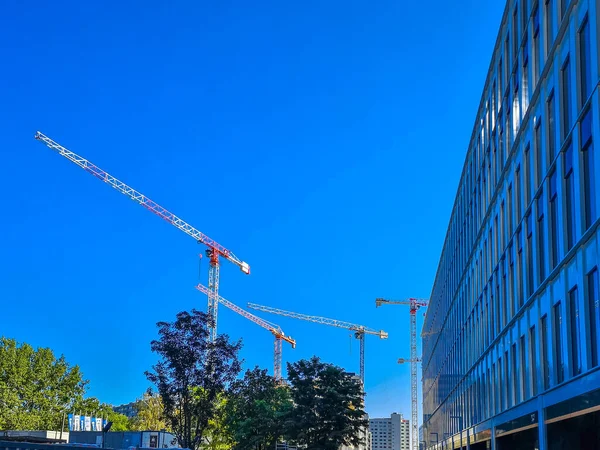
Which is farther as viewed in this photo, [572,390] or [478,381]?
[478,381]

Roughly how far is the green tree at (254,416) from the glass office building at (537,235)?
907 inches

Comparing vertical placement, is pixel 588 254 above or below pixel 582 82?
below

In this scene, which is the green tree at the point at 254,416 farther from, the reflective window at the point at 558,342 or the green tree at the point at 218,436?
the reflective window at the point at 558,342

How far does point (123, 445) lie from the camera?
62875 mm

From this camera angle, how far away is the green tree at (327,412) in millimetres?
55281

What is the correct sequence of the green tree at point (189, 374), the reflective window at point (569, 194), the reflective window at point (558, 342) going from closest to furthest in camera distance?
the reflective window at point (569, 194)
the reflective window at point (558, 342)
the green tree at point (189, 374)

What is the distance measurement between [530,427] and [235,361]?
26.7 m

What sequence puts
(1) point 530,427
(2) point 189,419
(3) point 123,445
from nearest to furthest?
(1) point 530,427, (2) point 189,419, (3) point 123,445

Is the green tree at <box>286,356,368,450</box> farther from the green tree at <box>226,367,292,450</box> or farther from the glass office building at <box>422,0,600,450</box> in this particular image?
the glass office building at <box>422,0,600,450</box>

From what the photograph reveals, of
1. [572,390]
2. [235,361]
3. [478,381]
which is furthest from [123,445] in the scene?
[572,390]

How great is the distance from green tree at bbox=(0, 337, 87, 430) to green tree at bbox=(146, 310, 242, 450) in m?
37.9

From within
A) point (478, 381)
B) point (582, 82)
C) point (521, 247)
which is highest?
point (582, 82)

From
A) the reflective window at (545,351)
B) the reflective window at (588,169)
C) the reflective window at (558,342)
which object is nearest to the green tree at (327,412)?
the reflective window at (545,351)

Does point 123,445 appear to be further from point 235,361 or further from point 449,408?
point 449,408
